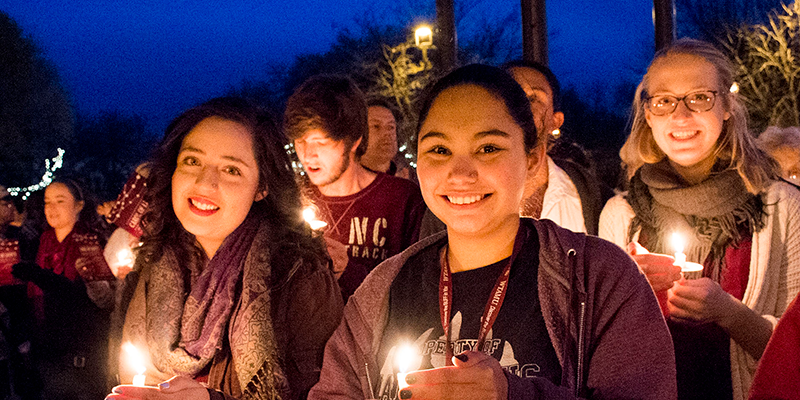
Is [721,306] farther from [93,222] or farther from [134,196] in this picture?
[93,222]

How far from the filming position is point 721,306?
8.55 feet

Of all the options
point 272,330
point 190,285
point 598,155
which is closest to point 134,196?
point 190,285

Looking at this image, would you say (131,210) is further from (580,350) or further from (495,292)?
(580,350)

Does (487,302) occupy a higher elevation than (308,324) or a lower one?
higher

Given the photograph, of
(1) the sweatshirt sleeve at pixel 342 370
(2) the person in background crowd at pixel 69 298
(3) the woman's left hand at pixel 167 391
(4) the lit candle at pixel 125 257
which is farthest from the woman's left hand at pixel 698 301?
(2) the person in background crowd at pixel 69 298

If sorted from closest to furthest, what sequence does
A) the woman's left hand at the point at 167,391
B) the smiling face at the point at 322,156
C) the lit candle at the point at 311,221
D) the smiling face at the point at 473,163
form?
the woman's left hand at the point at 167,391
the smiling face at the point at 473,163
the lit candle at the point at 311,221
the smiling face at the point at 322,156

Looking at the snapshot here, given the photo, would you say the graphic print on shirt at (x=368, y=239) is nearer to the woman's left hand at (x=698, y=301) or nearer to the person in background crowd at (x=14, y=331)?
the woman's left hand at (x=698, y=301)

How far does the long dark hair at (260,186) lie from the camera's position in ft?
10.1

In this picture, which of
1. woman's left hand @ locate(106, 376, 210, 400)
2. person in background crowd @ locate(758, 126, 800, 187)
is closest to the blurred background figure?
woman's left hand @ locate(106, 376, 210, 400)

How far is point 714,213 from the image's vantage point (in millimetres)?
3027

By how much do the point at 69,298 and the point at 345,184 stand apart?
3648 millimetres

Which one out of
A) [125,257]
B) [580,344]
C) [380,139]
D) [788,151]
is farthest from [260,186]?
[788,151]

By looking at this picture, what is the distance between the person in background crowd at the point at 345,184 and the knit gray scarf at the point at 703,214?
4.95 feet

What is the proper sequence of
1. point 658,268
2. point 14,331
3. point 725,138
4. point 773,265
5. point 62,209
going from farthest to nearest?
point 62,209 < point 14,331 < point 725,138 < point 773,265 < point 658,268
